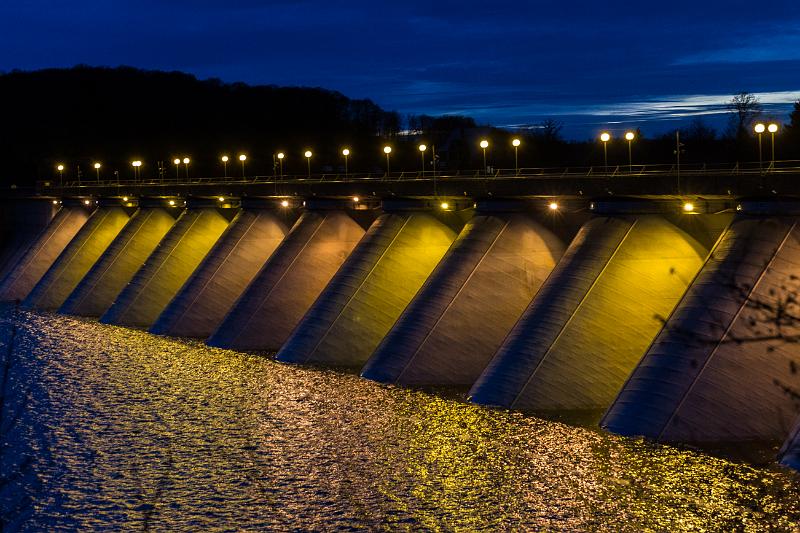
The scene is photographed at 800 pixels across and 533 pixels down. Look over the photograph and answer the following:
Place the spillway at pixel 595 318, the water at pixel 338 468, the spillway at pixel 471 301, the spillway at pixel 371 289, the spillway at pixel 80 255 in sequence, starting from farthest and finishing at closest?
the spillway at pixel 80 255, the spillway at pixel 371 289, the spillway at pixel 471 301, the spillway at pixel 595 318, the water at pixel 338 468

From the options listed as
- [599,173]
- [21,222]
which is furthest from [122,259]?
[21,222]

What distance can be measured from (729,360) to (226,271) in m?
21.6

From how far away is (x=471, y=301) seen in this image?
92.8ft

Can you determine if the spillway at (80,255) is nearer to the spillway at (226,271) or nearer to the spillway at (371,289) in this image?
the spillway at (226,271)

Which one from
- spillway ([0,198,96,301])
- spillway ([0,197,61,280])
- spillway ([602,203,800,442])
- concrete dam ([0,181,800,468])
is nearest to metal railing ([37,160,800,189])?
concrete dam ([0,181,800,468])

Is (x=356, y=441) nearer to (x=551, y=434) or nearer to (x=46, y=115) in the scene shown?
(x=551, y=434)

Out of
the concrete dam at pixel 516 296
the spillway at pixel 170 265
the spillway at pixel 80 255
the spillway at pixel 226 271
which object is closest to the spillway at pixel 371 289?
the concrete dam at pixel 516 296

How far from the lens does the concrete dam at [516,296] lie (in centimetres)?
2047

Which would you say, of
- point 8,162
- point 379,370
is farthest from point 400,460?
point 8,162

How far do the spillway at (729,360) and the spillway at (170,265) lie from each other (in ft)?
75.6

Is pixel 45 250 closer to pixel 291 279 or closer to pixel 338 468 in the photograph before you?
pixel 291 279

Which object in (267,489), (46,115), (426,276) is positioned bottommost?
(267,489)

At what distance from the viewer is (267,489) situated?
19.9 metres

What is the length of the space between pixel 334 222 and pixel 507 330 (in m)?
10.2
